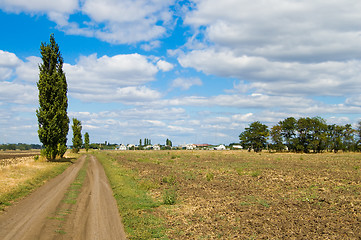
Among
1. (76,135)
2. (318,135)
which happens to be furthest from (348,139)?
(76,135)

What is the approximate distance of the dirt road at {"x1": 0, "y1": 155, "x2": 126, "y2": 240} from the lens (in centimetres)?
1025

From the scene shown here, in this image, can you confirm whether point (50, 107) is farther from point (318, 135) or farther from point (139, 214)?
point (318, 135)

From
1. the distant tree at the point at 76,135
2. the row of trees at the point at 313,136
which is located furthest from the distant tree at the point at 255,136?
the distant tree at the point at 76,135

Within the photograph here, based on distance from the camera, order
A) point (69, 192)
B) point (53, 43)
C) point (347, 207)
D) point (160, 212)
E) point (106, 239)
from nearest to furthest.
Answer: point (106, 239) → point (347, 207) → point (160, 212) → point (69, 192) → point (53, 43)

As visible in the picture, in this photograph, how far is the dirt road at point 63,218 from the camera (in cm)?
1025

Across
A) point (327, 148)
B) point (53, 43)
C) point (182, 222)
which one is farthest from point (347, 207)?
point (327, 148)

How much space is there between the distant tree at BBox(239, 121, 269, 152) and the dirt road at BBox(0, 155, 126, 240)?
367ft

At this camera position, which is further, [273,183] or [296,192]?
[273,183]

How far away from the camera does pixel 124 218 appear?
12.7 meters

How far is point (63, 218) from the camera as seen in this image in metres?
12.4

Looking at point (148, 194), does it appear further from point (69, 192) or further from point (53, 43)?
point (53, 43)

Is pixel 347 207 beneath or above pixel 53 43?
beneath

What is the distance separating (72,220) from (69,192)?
25.1ft

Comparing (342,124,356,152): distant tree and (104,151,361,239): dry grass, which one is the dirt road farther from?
(342,124,356,152): distant tree
